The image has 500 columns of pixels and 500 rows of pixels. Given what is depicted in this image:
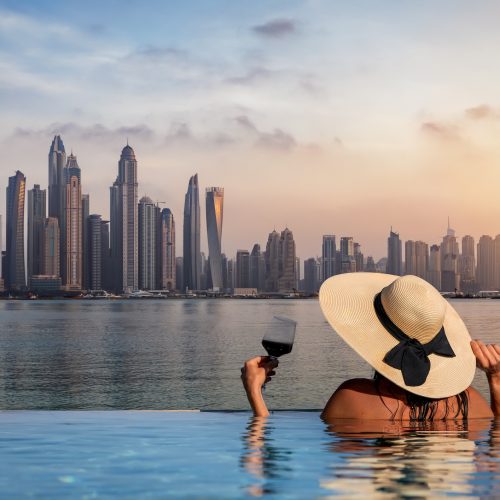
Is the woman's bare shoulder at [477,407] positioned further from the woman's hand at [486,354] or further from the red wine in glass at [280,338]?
the red wine in glass at [280,338]

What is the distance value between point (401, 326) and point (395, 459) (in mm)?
962

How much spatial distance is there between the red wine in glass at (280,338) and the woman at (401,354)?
9 centimetres

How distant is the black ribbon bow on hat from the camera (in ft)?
20.3

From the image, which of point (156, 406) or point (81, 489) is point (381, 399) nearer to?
point (81, 489)

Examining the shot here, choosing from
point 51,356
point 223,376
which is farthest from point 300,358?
point 51,356

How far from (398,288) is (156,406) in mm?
25181

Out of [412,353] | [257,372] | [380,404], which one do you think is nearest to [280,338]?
[257,372]

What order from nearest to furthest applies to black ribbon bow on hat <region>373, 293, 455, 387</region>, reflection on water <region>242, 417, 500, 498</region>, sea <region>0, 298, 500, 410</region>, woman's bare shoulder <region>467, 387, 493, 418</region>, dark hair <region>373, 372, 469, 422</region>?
1. reflection on water <region>242, 417, 500, 498</region>
2. black ribbon bow on hat <region>373, 293, 455, 387</region>
3. dark hair <region>373, 372, 469, 422</region>
4. woman's bare shoulder <region>467, 387, 493, 418</region>
5. sea <region>0, 298, 500, 410</region>

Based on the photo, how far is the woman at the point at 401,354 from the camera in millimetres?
6273

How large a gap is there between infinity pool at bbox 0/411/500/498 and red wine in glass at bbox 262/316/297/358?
0.78 m

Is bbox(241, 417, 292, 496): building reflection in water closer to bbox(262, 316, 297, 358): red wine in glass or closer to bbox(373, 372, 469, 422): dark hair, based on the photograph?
bbox(262, 316, 297, 358): red wine in glass

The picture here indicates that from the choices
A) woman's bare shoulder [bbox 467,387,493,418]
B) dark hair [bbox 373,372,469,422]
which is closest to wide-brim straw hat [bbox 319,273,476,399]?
dark hair [bbox 373,372,469,422]

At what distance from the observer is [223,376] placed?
138 ft

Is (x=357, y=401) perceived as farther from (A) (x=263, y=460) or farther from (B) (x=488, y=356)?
(B) (x=488, y=356)
